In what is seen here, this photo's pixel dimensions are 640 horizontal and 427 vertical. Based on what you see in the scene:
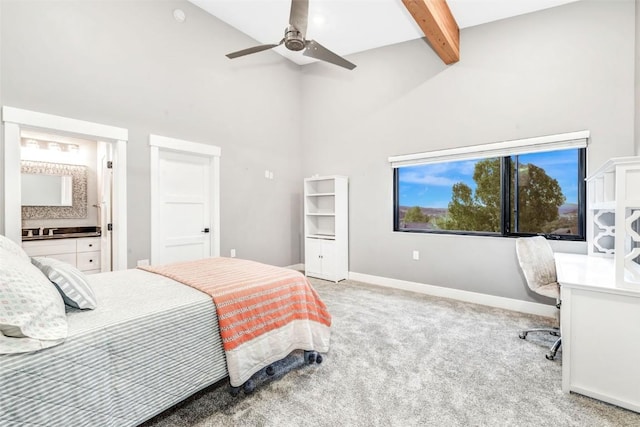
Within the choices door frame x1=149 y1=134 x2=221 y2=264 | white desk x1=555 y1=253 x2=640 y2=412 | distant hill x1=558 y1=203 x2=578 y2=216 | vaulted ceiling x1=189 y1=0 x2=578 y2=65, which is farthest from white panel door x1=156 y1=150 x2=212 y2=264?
distant hill x1=558 y1=203 x2=578 y2=216

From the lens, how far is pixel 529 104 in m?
3.37

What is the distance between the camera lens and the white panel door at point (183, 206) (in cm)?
370

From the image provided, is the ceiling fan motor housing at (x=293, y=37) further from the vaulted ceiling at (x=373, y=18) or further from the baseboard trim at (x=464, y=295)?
the baseboard trim at (x=464, y=295)

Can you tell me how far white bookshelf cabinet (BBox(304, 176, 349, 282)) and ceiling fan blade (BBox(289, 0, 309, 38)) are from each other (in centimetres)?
241

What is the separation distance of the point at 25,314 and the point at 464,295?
4011 mm

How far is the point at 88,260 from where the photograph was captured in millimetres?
4051

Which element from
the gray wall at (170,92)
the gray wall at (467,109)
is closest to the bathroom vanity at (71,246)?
the gray wall at (170,92)

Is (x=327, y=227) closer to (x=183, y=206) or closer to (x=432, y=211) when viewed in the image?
(x=432, y=211)

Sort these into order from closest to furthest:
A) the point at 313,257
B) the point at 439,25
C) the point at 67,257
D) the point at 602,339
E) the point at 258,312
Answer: the point at 602,339, the point at 258,312, the point at 439,25, the point at 67,257, the point at 313,257

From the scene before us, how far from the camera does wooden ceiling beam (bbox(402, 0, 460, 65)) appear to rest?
9.58 feet

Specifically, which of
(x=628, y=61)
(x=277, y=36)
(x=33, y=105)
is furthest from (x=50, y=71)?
(x=628, y=61)

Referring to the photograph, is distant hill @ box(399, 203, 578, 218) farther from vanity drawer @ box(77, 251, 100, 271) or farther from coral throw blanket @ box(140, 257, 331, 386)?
vanity drawer @ box(77, 251, 100, 271)

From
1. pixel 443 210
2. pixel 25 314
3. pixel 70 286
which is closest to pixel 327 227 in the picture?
pixel 443 210

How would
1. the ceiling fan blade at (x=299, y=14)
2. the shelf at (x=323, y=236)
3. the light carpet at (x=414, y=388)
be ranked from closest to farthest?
1. the light carpet at (x=414, y=388)
2. the ceiling fan blade at (x=299, y=14)
3. the shelf at (x=323, y=236)
